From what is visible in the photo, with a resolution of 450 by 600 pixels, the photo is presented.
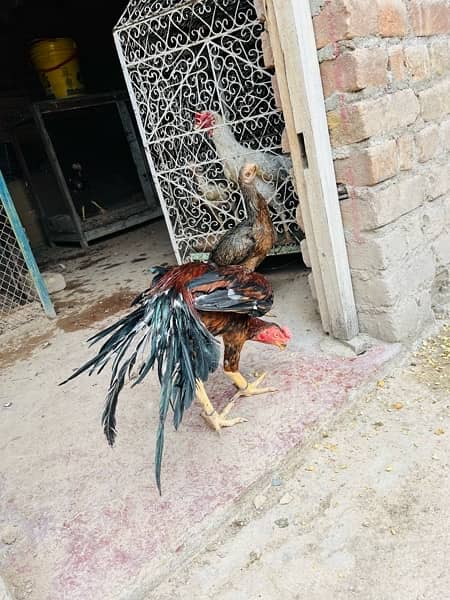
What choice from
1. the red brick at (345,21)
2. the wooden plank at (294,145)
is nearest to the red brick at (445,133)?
the red brick at (345,21)

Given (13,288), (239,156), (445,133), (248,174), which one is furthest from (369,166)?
(13,288)

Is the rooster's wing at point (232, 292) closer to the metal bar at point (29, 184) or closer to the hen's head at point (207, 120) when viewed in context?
the hen's head at point (207, 120)

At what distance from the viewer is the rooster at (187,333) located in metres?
1.94

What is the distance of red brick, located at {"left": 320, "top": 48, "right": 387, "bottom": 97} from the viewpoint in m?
2.30

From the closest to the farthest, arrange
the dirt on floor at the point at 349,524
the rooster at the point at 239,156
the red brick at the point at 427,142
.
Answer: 1. the dirt on floor at the point at 349,524
2. the red brick at the point at 427,142
3. the rooster at the point at 239,156

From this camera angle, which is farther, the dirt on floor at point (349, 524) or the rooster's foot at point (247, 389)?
the rooster's foot at point (247, 389)

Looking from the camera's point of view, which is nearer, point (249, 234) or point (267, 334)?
point (267, 334)

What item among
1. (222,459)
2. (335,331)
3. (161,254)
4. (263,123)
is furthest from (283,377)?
(161,254)

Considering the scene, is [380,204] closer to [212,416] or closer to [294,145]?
[294,145]

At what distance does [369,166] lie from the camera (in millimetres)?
2420

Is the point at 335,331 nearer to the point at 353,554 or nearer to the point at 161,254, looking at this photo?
the point at 353,554

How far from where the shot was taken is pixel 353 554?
1.70 metres

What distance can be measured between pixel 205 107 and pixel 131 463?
2.93m

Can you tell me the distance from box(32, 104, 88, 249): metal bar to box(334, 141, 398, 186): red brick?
5940mm
